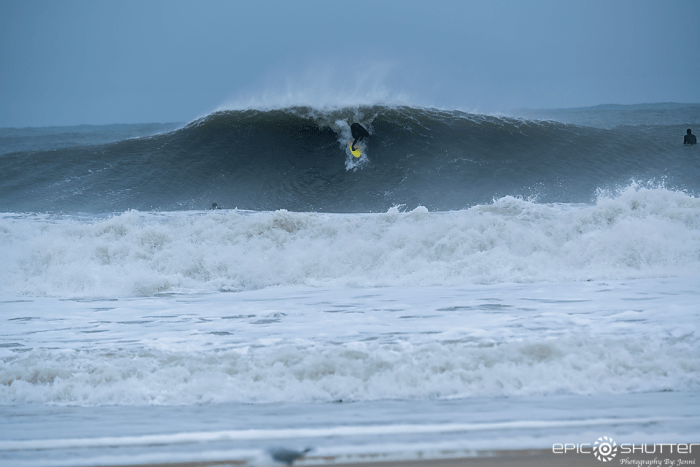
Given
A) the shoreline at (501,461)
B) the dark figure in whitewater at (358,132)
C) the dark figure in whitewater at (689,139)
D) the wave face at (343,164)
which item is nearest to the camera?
the shoreline at (501,461)

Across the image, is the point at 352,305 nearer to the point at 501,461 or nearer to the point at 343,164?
the point at 501,461

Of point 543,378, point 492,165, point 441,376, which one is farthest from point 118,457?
point 492,165

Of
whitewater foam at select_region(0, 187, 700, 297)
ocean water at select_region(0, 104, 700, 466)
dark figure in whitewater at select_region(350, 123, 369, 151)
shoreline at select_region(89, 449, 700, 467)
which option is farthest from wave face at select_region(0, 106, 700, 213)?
shoreline at select_region(89, 449, 700, 467)

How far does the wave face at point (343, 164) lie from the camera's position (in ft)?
40.6

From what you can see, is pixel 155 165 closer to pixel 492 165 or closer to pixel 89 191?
pixel 89 191

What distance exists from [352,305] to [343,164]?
9.03m

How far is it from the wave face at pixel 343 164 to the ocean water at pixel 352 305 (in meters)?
0.09

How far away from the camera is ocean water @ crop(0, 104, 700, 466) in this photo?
7.36 feet

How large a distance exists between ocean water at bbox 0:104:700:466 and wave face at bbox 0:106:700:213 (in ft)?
0.31

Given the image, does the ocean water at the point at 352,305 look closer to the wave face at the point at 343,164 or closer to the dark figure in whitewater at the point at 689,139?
the wave face at the point at 343,164

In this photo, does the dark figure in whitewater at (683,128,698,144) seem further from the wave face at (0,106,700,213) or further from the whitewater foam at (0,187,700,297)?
the whitewater foam at (0,187,700,297)

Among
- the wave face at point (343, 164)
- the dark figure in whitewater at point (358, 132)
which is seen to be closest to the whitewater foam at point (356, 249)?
the wave face at point (343, 164)

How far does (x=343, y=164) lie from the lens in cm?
1354

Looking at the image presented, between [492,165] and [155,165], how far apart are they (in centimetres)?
941
